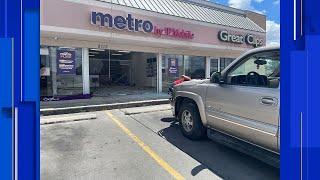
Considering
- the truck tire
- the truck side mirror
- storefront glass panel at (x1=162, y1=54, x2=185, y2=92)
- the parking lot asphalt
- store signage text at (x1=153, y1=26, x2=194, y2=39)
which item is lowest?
the parking lot asphalt

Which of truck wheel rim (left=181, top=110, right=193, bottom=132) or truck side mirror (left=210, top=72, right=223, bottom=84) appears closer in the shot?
truck side mirror (left=210, top=72, right=223, bottom=84)

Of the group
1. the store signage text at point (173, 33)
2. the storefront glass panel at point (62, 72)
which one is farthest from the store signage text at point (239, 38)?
the storefront glass panel at point (62, 72)

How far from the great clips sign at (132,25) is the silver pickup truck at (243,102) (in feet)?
27.6

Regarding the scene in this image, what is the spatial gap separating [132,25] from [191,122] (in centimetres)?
928

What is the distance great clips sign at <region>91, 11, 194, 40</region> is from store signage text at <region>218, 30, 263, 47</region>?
3.05 meters

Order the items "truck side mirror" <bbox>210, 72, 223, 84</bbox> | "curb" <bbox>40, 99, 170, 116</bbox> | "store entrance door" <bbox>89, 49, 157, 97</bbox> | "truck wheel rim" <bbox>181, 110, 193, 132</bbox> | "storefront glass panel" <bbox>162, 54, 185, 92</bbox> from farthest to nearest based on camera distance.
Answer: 1. "store entrance door" <bbox>89, 49, 157, 97</bbox>
2. "storefront glass panel" <bbox>162, 54, 185, 92</bbox>
3. "curb" <bbox>40, 99, 170, 116</bbox>
4. "truck wheel rim" <bbox>181, 110, 193, 132</bbox>
5. "truck side mirror" <bbox>210, 72, 223, 84</bbox>

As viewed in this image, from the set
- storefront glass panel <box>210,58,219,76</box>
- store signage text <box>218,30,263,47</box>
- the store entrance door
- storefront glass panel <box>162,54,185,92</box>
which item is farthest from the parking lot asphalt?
storefront glass panel <box>210,58,219,76</box>

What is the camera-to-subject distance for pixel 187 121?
266 inches

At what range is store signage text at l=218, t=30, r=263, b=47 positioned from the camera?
18812 millimetres

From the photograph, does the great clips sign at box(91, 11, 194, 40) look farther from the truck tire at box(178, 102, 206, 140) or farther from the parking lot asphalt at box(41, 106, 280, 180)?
the truck tire at box(178, 102, 206, 140)

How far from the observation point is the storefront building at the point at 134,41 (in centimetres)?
1340
